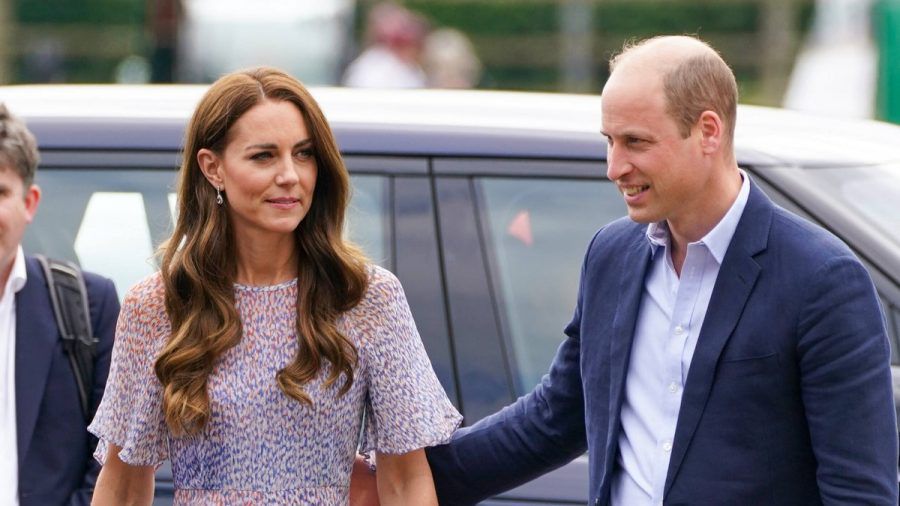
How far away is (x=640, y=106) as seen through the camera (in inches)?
108

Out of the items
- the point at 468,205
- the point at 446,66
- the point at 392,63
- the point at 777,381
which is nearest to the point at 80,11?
the point at 446,66

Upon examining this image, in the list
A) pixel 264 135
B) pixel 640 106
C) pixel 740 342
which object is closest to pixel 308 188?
pixel 264 135

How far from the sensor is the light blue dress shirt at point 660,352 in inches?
110

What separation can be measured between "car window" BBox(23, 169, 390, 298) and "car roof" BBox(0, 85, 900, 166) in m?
0.08

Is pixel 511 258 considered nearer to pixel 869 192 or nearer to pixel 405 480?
pixel 405 480

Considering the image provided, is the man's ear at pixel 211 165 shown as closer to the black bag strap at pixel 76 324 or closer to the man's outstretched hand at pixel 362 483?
the black bag strap at pixel 76 324

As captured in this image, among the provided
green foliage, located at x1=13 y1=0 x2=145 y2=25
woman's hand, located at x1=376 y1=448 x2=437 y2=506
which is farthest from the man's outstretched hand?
green foliage, located at x1=13 y1=0 x2=145 y2=25

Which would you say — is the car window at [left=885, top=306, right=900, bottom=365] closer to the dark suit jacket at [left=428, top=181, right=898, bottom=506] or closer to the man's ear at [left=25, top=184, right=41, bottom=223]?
the dark suit jacket at [left=428, top=181, right=898, bottom=506]

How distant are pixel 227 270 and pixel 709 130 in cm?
Answer: 99

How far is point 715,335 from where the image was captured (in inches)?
107

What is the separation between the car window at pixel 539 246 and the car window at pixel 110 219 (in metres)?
0.32

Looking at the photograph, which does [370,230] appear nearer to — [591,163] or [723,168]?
[591,163]

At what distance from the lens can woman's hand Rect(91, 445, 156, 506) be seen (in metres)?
3.04

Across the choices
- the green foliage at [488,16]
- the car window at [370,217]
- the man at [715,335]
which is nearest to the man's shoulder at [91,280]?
the car window at [370,217]
